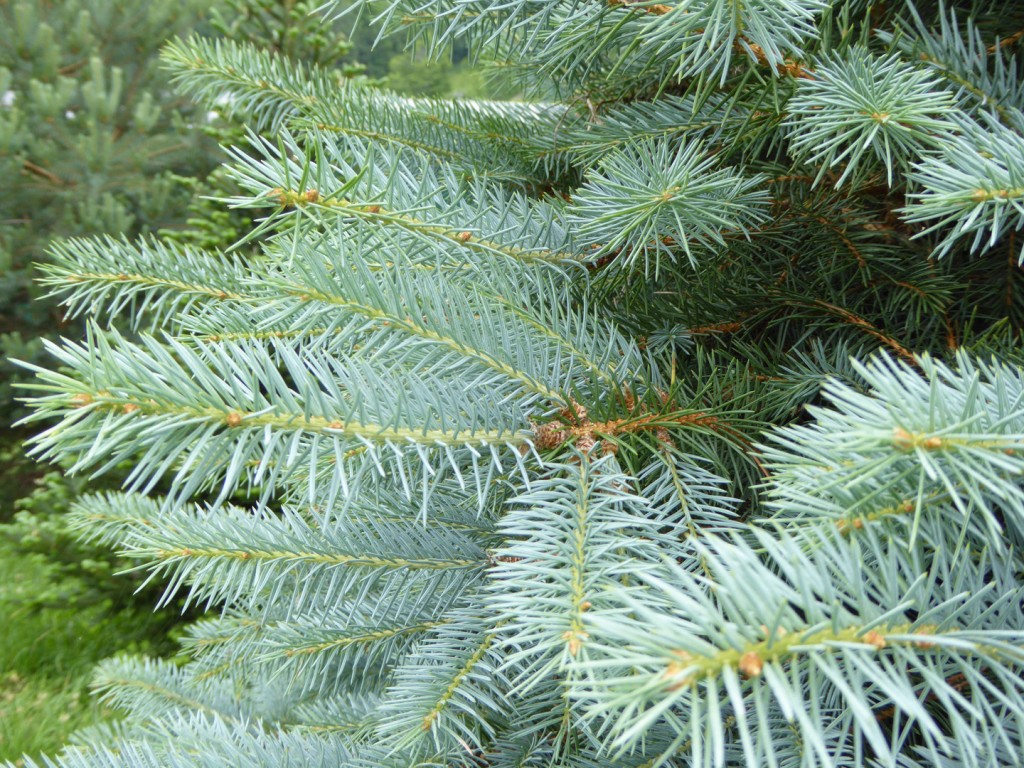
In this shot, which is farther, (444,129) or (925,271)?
(444,129)

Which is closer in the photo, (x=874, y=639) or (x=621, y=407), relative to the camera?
(x=874, y=639)

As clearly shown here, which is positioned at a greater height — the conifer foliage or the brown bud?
the conifer foliage

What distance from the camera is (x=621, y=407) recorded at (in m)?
0.50

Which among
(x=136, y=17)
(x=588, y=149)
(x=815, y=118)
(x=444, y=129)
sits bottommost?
(x=815, y=118)

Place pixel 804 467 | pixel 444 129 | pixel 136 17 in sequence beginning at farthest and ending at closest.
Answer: pixel 136 17
pixel 444 129
pixel 804 467

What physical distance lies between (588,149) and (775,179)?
16 cm

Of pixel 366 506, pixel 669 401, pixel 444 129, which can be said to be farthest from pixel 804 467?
pixel 444 129

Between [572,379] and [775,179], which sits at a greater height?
[775,179]

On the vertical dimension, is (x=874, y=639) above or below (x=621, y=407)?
below

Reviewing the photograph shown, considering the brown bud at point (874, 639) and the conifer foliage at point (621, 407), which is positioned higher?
the conifer foliage at point (621, 407)

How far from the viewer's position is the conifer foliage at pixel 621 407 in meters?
0.29

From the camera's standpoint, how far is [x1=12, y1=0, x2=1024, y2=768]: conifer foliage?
288mm

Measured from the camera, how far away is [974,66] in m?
0.53

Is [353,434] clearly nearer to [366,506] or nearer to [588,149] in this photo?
[366,506]
